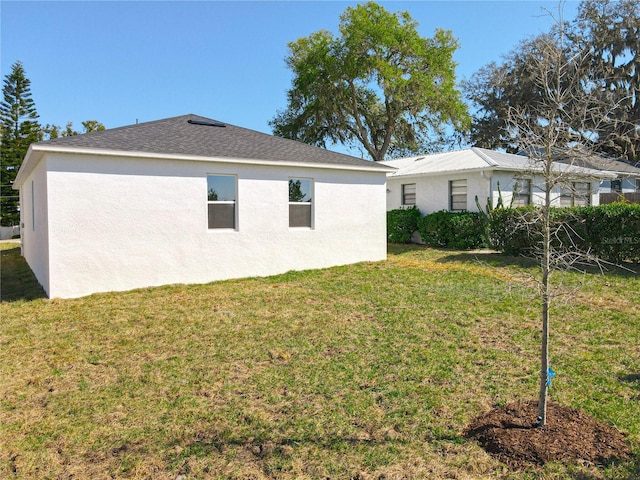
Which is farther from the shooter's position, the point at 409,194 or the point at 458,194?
the point at 409,194

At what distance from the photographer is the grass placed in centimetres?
319

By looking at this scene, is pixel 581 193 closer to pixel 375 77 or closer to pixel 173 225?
pixel 173 225

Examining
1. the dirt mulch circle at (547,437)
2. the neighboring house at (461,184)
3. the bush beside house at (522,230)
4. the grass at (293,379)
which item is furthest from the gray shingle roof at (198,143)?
the dirt mulch circle at (547,437)

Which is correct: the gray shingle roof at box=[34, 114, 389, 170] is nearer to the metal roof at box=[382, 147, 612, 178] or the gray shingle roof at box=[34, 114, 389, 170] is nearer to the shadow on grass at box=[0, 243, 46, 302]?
the shadow on grass at box=[0, 243, 46, 302]

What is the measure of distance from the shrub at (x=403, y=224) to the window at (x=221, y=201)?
29.6 feet

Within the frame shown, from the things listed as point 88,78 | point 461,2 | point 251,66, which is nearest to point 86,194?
point 251,66

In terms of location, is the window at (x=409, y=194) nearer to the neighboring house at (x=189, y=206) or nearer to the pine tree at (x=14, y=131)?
the neighboring house at (x=189, y=206)

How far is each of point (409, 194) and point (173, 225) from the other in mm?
11521

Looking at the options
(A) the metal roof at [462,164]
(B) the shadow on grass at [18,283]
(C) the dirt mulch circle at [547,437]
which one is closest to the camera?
(C) the dirt mulch circle at [547,437]

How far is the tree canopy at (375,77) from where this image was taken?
29.4 meters

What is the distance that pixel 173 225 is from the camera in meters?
9.48

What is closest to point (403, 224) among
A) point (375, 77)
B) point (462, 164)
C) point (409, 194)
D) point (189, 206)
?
point (409, 194)

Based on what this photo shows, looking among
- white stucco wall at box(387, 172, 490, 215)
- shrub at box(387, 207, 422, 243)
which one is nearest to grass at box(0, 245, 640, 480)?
white stucco wall at box(387, 172, 490, 215)

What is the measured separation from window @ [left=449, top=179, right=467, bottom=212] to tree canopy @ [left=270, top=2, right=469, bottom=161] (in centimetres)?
1493
